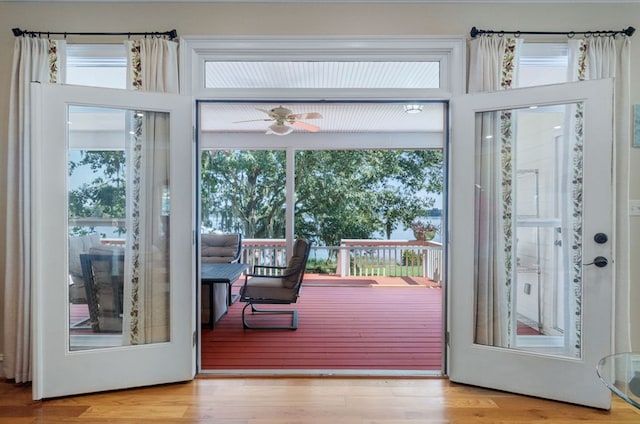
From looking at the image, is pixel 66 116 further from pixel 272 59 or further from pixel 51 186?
pixel 272 59

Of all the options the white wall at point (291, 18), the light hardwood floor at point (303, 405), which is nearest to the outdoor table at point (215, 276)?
the light hardwood floor at point (303, 405)

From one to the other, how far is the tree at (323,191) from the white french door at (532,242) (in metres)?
5.46

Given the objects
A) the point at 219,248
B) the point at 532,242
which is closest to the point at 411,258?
the point at 219,248

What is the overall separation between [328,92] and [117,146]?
1561mm

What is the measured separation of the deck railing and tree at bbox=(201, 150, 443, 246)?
1169mm

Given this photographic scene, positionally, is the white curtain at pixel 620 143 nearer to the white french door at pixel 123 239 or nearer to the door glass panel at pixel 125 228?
the white french door at pixel 123 239

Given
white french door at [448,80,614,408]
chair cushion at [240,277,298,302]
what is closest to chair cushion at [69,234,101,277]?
chair cushion at [240,277,298,302]

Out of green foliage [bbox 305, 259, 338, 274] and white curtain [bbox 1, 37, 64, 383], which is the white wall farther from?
green foliage [bbox 305, 259, 338, 274]

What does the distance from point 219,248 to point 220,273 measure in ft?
5.57

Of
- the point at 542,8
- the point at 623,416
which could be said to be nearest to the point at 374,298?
the point at 623,416

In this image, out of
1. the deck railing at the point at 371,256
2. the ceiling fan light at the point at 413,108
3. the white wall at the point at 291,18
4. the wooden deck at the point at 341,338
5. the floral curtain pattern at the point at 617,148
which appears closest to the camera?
the floral curtain pattern at the point at 617,148

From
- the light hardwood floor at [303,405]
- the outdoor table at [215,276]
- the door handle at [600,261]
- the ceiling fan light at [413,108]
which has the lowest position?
the light hardwood floor at [303,405]

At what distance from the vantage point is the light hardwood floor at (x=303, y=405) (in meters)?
2.06

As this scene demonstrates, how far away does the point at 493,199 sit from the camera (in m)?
2.46
